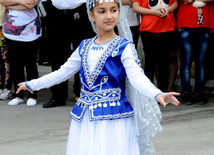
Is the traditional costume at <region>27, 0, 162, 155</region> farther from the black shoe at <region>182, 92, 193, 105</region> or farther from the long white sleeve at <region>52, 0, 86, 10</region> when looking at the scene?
the black shoe at <region>182, 92, 193, 105</region>

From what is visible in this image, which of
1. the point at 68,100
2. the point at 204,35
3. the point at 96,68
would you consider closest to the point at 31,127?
the point at 68,100

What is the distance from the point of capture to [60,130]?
15.4 feet

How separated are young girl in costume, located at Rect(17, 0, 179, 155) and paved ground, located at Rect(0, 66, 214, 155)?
1.22m

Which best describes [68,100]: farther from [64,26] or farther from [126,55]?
[126,55]

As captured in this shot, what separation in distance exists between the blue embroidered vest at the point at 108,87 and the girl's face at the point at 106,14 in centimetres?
12

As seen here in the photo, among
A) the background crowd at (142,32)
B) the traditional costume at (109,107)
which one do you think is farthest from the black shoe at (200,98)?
the traditional costume at (109,107)

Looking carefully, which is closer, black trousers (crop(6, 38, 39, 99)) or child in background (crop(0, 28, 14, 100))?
black trousers (crop(6, 38, 39, 99))

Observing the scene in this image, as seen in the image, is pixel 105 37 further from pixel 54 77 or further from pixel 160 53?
pixel 160 53

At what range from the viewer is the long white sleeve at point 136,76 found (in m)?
2.35

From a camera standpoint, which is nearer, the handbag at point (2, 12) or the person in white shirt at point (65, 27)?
the person in white shirt at point (65, 27)

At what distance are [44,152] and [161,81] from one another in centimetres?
237

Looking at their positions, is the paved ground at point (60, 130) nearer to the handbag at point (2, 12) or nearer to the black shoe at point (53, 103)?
the black shoe at point (53, 103)

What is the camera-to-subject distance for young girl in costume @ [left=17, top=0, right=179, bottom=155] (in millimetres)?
2672

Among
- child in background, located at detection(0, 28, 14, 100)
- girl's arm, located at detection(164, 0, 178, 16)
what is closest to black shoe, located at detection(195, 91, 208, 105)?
girl's arm, located at detection(164, 0, 178, 16)
